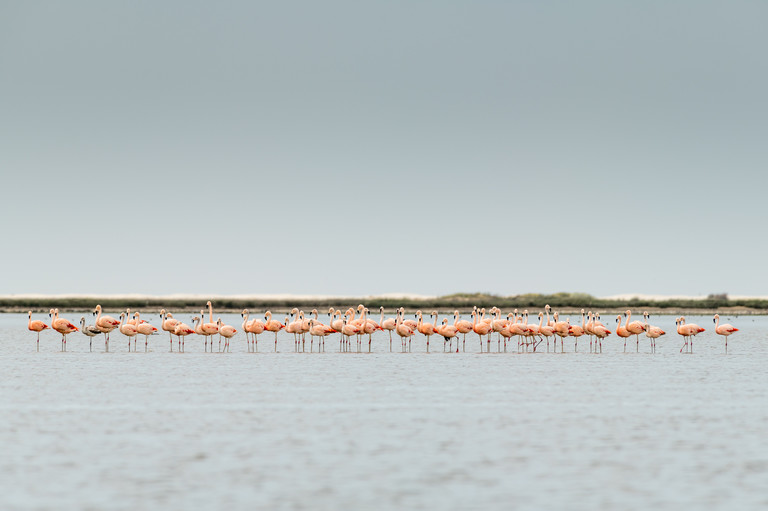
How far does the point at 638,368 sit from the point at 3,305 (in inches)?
4738

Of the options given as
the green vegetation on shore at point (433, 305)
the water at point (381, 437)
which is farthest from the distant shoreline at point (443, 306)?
the water at point (381, 437)

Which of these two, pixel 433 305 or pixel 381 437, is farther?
pixel 433 305

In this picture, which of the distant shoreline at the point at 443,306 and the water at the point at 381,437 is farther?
the distant shoreline at the point at 443,306

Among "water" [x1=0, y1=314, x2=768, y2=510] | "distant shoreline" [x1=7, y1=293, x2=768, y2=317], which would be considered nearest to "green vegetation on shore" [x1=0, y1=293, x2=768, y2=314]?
"distant shoreline" [x1=7, y1=293, x2=768, y2=317]

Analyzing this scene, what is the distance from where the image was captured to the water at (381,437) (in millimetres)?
16703

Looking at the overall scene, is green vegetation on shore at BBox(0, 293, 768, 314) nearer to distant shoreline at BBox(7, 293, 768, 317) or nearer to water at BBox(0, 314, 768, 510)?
distant shoreline at BBox(7, 293, 768, 317)

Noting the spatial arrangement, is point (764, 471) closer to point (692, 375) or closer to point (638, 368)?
point (692, 375)

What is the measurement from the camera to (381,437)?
2192cm

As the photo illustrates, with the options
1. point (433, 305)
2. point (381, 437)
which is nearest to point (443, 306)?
point (433, 305)

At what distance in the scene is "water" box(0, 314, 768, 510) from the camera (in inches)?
658

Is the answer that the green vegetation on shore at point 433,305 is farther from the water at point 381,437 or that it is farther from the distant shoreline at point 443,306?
the water at point 381,437

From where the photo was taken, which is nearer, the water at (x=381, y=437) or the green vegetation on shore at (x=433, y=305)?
the water at (x=381, y=437)

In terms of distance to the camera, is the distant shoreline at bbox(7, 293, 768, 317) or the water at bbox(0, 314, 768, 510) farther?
the distant shoreline at bbox(7, 293, 768, 317)

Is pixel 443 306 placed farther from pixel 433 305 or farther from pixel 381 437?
pixel 381 437
